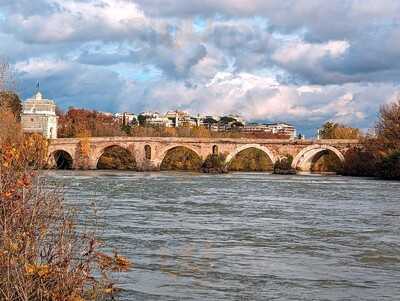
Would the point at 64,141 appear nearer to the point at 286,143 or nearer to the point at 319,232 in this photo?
the point at 286,143

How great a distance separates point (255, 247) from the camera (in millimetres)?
16266

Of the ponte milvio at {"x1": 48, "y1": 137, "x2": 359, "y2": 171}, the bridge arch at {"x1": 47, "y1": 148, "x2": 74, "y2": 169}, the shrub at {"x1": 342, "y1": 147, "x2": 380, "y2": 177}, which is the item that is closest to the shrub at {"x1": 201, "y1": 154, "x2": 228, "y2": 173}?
the ponte milvio at {"x1": 48, "y1": 137, "x2": 359, "y2": 171}

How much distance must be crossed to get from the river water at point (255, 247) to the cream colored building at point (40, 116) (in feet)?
171

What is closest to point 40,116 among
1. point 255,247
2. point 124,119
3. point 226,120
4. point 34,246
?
point 124,119

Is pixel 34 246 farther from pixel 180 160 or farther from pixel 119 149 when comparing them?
pixel 119 149

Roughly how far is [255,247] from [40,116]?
221 ft

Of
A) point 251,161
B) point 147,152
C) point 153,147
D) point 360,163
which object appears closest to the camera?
point 360,163

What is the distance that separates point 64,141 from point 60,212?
63.0 m

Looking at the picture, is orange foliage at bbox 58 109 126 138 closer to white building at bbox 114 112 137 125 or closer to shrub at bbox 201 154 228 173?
shrub at bbox 201 154 228 173

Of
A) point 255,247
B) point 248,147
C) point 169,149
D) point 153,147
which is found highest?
point 248,147

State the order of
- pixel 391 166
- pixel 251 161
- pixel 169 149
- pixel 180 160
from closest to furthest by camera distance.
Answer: pixel 391 166 < pixel 169 149 < pixel 180 160 < pixel 251 161

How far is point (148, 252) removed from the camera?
14969 millimetres

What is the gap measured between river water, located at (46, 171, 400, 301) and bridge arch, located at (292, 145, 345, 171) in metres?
36.2

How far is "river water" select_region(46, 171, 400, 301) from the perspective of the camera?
11.7 meters
